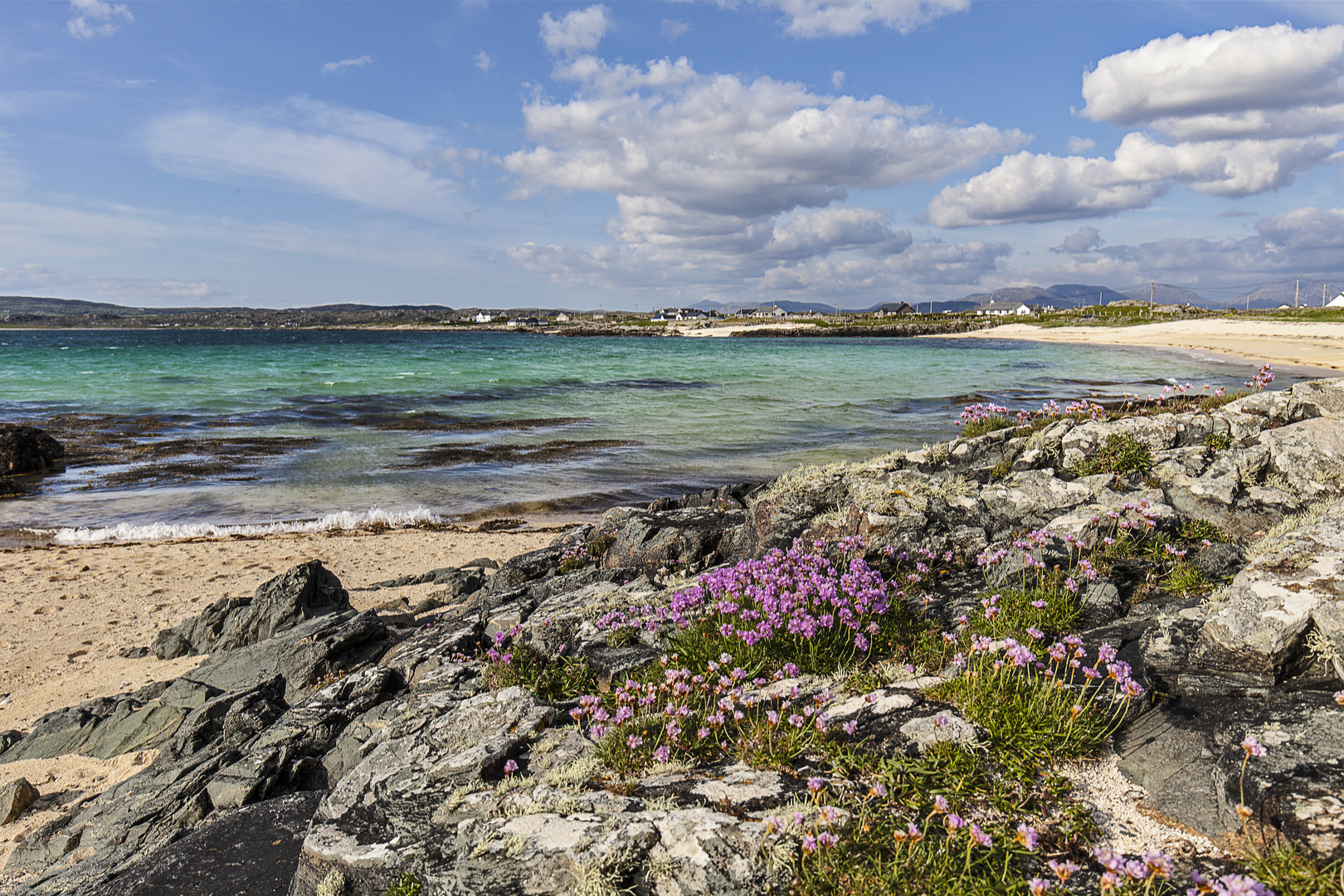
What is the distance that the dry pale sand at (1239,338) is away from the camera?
2053 inches

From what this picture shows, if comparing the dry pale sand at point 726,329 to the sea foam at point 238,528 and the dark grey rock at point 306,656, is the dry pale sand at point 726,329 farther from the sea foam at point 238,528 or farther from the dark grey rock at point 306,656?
the dark grey rock at point 306,656

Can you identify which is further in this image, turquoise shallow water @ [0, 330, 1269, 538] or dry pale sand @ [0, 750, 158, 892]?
turquoise shallow water @ [0, 330, 1269, 538]

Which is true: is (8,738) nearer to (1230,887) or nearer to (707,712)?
(707,712)

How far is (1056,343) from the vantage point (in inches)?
3752

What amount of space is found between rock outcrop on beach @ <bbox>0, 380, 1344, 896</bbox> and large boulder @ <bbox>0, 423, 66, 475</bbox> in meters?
17.3

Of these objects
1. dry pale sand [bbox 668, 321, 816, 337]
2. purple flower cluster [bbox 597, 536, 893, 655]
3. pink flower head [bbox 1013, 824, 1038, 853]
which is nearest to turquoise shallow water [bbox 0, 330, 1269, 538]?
purple flower cluster [bbox 597, 536, 893, 655]

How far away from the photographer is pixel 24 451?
2166 centimetres

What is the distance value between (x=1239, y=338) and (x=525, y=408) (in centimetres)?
7659

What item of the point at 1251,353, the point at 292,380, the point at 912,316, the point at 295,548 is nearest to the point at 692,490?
the point at 295,548

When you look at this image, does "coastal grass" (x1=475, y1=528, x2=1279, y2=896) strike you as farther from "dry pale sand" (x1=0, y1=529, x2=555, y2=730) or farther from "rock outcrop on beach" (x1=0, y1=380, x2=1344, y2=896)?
"dry pale sand" (x1=0, y1=529, x2=555, y2=730)

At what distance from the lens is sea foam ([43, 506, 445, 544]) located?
15.4 metres

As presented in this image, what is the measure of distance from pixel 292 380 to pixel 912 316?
168 meters

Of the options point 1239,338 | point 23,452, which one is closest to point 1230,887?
point 23,452

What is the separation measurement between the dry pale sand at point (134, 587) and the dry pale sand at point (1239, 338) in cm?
5202
